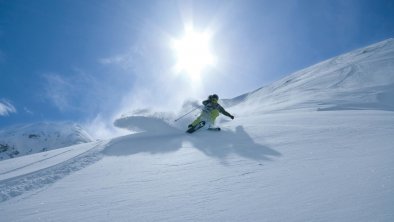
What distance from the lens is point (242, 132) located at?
941 centimetres

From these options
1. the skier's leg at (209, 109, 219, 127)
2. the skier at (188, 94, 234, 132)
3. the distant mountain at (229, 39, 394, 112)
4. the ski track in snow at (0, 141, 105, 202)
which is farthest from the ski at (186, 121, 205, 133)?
the distant mountain at (229, 39, 394, 112)

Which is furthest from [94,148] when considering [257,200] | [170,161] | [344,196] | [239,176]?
[344,196]

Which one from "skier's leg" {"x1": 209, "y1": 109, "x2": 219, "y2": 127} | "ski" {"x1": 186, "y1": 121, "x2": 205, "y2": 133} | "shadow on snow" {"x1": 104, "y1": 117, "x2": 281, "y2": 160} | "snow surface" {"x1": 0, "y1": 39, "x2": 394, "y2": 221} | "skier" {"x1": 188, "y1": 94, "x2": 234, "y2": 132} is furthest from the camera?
"skier's leg" {"x1": 209, "y1": 109, "x2": 219, "y2": 127}

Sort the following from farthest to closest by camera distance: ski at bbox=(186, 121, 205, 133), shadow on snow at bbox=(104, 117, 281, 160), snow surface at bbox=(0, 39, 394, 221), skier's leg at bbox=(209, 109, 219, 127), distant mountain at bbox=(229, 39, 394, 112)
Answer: distant mountain at bbox=(229, 39, 394, 112) → skier's leg at bbox=(209, 109, 219, 127) → ski at bbox=(186, 121, 205, 133) → shadow on snow at bbox=(104, 117, 281, 160) → snow surface at bbox=(0, 39, 394, 221)

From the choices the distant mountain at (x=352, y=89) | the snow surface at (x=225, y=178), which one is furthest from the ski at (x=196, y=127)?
the distant mountain at (x=352, y=89)

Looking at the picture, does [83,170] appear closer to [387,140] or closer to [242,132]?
[242,132]

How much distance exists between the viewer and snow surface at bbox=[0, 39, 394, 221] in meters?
3.38

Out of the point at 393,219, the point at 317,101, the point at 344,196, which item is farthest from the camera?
the point at 317,101

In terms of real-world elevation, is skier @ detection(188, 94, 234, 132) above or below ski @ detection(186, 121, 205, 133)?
above

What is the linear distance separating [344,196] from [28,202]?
466 cm

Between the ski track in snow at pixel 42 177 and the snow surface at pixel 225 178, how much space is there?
0.08 feet

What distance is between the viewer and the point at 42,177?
596cm

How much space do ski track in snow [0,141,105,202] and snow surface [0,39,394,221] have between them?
0.02 m

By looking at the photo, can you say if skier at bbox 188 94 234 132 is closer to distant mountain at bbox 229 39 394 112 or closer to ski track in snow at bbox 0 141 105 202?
ski track in snow at bbox 0 141 105 202
